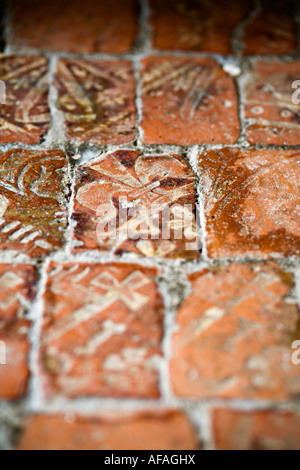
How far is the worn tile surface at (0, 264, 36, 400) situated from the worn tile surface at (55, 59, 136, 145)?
54 centimetres

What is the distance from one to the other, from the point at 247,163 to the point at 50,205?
610 millimetres

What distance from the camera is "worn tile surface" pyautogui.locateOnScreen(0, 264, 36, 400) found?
3.41 feet

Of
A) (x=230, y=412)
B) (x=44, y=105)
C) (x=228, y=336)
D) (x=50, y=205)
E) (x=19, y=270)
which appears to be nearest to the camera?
(x=230, y=412)

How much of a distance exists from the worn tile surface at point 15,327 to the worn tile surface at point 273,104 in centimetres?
84

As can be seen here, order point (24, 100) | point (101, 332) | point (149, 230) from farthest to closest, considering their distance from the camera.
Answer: point (24, 100)
point (149, 230)
point (101, 332)

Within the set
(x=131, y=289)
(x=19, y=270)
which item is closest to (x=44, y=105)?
(x=19, y=270)

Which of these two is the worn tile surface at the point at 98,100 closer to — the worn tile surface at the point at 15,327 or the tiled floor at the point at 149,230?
the tiled floor at the point at 149,230

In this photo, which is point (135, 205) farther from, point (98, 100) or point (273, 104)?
point (273, 104)

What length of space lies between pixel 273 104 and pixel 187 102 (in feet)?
0.98

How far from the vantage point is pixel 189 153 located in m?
1.51

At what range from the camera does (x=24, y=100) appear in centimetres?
166

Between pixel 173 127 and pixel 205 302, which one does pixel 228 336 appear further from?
pixel 173 127

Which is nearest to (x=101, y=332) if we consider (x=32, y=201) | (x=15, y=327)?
(x=15, y=327)

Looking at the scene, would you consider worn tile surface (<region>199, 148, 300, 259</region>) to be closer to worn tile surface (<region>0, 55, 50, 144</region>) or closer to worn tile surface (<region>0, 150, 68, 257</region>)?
worn tile surface (<region>0, 150, 68, 257</region>)
